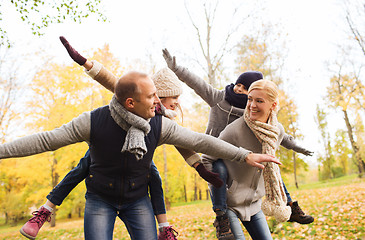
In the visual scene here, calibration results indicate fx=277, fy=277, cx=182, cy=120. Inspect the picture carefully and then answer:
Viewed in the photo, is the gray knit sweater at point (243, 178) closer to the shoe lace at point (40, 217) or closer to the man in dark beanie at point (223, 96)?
the man in dark beanie at point (223, 96)

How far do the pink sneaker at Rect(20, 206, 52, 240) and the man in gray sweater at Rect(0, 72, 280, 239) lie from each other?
1.89 feet

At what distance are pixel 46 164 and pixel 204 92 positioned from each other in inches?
592

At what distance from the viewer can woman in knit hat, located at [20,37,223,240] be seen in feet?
8.69

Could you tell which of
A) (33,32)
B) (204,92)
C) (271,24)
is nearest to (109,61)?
(33,32)

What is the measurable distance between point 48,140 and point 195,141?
1154 mm

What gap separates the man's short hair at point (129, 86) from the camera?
2148 mm

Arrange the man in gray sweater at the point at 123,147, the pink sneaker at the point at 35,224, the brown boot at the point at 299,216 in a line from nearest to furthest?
the man in gray sweater at the point at 123,147, the pink sneaker at the point at 35,224, the brown boot at the point at 299,216

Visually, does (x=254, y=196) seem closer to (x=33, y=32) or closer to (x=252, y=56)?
(x=33, y=32)

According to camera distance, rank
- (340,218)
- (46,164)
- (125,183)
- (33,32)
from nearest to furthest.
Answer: (125,183) < (33,32) < (340,218) < (46,164)

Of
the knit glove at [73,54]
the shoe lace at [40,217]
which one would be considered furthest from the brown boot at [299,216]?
the knit glove at [73,54]

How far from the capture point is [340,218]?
7.57 meters

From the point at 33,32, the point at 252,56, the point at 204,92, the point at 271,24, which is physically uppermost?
the point at 271,24

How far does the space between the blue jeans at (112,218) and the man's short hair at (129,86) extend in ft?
3.16

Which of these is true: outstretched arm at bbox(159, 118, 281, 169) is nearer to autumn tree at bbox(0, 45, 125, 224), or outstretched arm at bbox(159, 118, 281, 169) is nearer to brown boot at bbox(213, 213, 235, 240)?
brown boot at bbox(213, 213, 235, 240)
